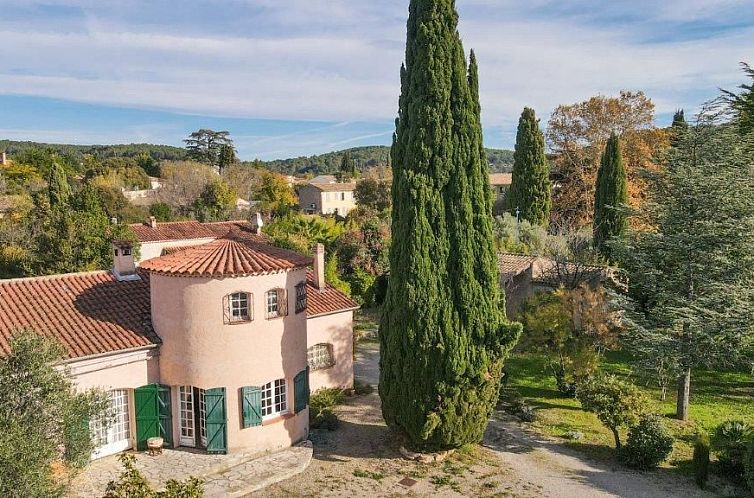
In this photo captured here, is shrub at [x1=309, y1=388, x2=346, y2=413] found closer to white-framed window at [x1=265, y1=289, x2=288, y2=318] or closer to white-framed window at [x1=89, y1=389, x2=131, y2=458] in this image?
white-framed window at [x1=265, y1=289, x2=288, y2=318]

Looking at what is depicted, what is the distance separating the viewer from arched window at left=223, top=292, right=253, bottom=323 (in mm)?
16484

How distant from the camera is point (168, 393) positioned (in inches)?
674

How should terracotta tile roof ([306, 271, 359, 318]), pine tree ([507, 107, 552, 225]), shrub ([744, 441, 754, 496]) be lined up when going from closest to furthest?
1. shrub ([744, 441, 754, 496])
2. terracotta tile roof ([306, 271, 359, 318])
3. pine tree ([507, 107, 552, 225])

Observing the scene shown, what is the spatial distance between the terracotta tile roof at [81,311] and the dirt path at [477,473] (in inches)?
239

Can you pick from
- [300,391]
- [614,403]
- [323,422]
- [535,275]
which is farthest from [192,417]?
[535,275]

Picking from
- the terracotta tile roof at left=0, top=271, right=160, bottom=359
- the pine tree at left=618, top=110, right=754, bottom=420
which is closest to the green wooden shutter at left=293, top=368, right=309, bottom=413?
the terracotta tile roof at left=0, top=271, right=160, bottom=359

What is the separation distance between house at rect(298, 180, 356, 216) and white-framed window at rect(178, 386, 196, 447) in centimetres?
6252

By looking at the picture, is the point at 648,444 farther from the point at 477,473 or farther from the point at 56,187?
the point at 56,187

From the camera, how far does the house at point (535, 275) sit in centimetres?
3077

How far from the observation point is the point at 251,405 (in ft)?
55.6

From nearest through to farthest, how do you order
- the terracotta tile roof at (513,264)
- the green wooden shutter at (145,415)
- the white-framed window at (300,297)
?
the green wooden shutter at (145,415), the white-framed window at (300,297), the terracotta tile roof at (513,264)

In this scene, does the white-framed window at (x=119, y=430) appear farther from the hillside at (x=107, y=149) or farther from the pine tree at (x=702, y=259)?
the hillside at (x=107, y=149)

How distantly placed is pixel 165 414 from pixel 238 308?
3.98 meters

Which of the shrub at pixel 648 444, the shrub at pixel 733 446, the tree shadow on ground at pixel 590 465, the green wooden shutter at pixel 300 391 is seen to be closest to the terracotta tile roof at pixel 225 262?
the green wooden shutter at pixel 300 391
